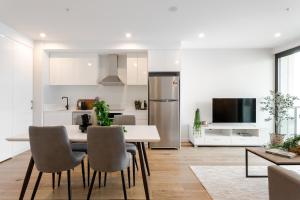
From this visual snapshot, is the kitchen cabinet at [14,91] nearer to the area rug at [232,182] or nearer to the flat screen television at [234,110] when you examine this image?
the area rug at [232,182]

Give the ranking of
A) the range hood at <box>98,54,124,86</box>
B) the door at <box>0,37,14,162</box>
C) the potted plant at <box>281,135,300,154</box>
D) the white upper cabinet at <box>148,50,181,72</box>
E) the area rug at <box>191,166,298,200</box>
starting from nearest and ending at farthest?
the area rug at <box>191,166,298,200</box>, the potted plant at <box>281,135,300,154</box>, the door at <box>0,37,14,162</box>, the white upper cabinet at <box>148,50,181,72</box>, the range hood at <box>98,54,124,86</box>

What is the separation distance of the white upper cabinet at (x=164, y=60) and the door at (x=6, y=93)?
2856 millimetres

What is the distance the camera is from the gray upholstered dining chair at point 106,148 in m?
2.13

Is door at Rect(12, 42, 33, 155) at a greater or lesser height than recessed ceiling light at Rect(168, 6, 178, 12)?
lesser

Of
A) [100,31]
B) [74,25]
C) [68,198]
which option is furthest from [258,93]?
[68,198]

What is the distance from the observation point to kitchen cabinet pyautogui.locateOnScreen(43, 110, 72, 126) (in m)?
4.98

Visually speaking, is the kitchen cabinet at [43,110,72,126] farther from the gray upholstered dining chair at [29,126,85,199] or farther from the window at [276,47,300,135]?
the window at [276,47,300,135]

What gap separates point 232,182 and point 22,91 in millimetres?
4349

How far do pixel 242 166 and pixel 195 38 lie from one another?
9.28ft

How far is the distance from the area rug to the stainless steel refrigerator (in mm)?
1388

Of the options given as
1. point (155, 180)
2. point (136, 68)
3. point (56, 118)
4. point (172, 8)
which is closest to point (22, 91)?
point (56, 118)

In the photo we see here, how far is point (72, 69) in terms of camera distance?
17.3 feet

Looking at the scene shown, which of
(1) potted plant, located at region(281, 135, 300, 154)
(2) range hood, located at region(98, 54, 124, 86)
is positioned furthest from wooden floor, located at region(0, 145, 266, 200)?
(2) range hood, located at region(98, 54, 124, 86)

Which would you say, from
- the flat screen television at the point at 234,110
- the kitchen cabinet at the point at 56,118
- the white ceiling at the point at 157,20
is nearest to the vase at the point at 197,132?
the flat screen television at the point at 234,110
